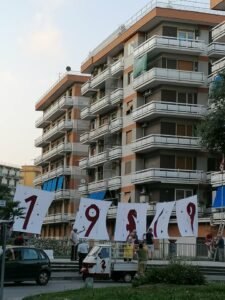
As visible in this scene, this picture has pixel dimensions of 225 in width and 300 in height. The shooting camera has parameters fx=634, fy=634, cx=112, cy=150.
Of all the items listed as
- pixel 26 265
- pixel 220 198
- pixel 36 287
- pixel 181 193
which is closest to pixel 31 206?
pixel 26 265

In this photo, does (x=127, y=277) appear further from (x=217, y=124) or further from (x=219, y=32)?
(x=219, y=32)

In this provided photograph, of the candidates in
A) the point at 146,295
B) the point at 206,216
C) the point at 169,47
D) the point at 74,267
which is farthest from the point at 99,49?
the point at 146,295

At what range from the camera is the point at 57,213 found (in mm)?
78188

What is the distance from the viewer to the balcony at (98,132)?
204ft

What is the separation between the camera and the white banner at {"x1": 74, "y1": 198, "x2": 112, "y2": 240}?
97.3 feet

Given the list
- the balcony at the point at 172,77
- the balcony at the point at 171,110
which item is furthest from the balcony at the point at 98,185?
the balcony at the point at 172,77

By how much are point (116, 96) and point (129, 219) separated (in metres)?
29.5

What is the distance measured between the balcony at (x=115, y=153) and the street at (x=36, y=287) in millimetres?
32025

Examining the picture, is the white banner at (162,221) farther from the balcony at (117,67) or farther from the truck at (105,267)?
the balcony at (117,67)

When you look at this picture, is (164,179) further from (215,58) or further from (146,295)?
(146,295)

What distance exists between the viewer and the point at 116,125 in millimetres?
59250

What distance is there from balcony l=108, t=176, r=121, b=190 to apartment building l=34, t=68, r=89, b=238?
14003 mm

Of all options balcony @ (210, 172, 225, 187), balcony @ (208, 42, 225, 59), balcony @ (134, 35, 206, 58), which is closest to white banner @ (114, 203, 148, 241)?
balcony @ (210, 172, 225, 187)

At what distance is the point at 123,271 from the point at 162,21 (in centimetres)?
3248
